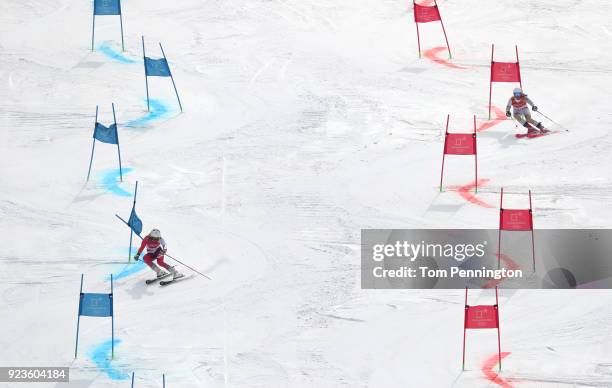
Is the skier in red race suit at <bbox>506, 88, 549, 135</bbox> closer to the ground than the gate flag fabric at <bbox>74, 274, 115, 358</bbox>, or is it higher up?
higher up

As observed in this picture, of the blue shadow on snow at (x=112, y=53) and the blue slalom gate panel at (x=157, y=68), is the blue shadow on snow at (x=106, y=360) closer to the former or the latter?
the blue slalom gate panel at (x=157, y=68)

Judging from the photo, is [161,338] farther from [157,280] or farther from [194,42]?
[194,42]

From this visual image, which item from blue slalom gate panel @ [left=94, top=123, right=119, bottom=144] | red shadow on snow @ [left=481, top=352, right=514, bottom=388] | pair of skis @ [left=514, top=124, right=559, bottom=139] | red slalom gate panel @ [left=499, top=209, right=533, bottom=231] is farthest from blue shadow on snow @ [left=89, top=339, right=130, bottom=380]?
pair of skis @ [left=514, top=124, right=559, bottom=139]

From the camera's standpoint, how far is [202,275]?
2411cm

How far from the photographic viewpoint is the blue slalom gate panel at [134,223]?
23812mm

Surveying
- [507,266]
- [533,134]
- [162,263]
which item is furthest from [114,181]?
[533,134]

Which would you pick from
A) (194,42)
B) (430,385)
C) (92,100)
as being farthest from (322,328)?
(194,42)

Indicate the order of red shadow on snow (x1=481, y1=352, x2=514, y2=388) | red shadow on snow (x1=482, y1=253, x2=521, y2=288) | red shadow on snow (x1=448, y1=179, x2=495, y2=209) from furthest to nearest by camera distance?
red shadow on snow (x1=448, y1=179, x2=495, y2=209)
red shadow on snow (x1=482, y1=253, x2=521, y2=288)
red shadow on snow (x1=481, y1=352, x2=514, y2=388)

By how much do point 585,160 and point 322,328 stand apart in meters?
7.95

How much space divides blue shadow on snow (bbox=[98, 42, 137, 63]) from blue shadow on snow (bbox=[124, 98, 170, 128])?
87.7 inches

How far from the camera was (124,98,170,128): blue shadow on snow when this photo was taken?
2959 cm

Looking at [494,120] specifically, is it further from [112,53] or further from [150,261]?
[112,53]

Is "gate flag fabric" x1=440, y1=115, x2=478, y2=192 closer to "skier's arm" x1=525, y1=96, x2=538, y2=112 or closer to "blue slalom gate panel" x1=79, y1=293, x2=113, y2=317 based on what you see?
"skier's arm" x1=525, y1=96, x2=538, y2=112

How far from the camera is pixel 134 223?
23.9m
